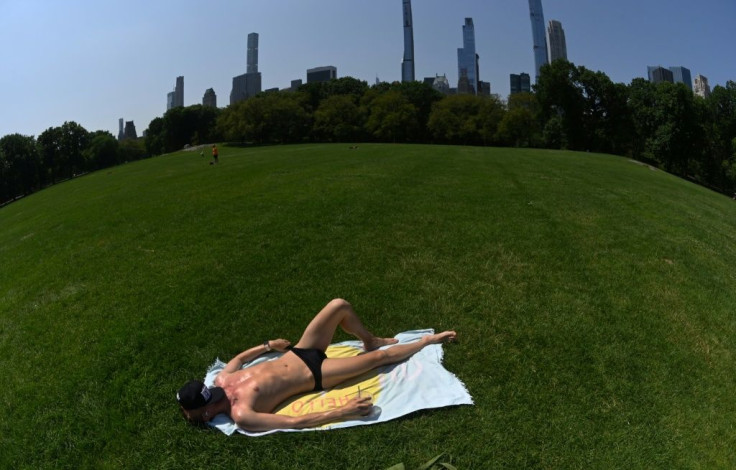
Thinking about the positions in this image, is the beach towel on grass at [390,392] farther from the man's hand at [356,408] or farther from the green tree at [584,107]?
the green tree at [584,107]

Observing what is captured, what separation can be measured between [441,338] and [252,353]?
2505mm

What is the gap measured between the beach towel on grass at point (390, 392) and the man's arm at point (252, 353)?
0.09 metres

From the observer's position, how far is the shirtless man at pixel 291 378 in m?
4.42

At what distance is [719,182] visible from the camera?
55.8m

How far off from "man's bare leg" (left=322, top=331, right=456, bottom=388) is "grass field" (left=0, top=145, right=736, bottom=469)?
715mm

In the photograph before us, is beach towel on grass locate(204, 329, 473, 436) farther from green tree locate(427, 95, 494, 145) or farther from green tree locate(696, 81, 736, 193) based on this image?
green tree locate(696, 81, 736, 193)

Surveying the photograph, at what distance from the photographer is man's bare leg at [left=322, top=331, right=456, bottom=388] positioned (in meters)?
5.01

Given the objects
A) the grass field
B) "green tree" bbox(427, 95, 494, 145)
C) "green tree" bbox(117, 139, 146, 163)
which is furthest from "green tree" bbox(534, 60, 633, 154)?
"green tree" bbox(117, 139, 146, 163)

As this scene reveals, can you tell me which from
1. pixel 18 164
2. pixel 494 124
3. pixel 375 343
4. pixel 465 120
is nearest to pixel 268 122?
pixel 465 120

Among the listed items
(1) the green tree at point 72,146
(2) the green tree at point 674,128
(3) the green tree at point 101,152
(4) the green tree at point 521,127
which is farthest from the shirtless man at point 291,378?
(3) the green tree at point 101,152

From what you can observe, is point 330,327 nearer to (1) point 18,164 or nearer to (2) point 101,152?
(1) point 18,164

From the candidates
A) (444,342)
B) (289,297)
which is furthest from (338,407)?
(289,297)

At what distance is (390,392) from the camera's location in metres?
4.91

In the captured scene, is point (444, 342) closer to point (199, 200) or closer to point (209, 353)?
point (209, 353)
